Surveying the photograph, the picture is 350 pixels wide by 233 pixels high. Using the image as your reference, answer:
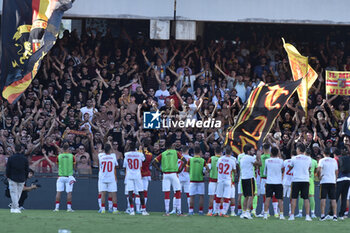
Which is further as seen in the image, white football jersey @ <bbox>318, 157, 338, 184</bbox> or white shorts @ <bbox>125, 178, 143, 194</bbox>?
Result: white shorts @ <bbox>125, 178, 143, 194</bbox>

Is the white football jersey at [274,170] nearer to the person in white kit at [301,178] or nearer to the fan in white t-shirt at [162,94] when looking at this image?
the person in white kit at [301,178]

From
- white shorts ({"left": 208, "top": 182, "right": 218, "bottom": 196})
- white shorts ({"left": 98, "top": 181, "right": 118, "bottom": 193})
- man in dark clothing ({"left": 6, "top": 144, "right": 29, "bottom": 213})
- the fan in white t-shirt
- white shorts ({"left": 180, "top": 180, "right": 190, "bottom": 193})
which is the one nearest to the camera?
man in dark clothing ({"left": 6, "top": 144, "right": 29, "bottom": 213})

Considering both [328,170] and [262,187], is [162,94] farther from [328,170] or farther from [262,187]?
[328,170]

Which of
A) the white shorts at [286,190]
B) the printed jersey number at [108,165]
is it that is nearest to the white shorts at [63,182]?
the printed jersey number at [108,165]

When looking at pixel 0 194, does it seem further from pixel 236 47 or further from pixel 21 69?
pixel 236 47

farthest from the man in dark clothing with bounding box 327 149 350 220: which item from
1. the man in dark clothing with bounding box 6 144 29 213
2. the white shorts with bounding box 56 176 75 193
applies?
the man in dark clothing with bounding box 6 144 29 213

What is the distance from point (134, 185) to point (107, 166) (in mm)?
878

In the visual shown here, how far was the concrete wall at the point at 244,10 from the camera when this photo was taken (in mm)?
27500

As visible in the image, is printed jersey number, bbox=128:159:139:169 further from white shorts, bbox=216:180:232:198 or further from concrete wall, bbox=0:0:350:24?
concrete wall, bbox=0:0:350:24

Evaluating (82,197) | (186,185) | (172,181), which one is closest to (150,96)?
(82,197)

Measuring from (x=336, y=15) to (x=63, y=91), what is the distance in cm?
953

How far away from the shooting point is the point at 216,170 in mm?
21281

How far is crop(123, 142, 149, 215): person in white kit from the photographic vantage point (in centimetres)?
2148

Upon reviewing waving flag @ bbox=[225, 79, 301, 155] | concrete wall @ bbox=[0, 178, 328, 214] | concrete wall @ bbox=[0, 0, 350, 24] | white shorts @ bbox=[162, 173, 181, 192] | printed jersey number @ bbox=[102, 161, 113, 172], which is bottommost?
concrete wall @ bbox=[0, 178, 328, 214]
